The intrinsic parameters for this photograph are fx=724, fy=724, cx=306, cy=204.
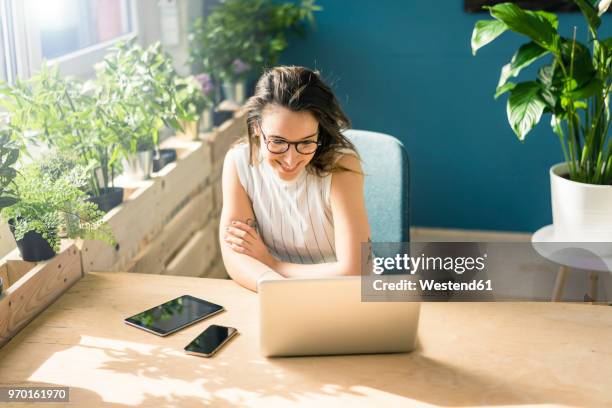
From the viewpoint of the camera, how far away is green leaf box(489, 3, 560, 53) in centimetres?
233

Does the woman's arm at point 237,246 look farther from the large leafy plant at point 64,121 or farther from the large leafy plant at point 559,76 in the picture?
the large leafy plant at point 559,76

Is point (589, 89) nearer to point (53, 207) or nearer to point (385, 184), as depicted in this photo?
point (385, 184)

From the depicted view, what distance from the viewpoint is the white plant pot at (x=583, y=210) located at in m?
2.41

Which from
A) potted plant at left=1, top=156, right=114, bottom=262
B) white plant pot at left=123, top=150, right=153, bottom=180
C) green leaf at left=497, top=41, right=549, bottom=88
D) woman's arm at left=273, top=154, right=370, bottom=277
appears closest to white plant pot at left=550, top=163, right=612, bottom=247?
green leaf at left=497, top=41, right=549, bottom=88

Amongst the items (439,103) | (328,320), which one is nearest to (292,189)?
(328,320)

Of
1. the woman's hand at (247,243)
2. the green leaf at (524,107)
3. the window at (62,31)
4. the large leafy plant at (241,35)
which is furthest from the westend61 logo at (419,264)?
the large leafy plant at (241,35)

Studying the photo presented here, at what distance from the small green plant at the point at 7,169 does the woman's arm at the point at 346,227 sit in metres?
0.67

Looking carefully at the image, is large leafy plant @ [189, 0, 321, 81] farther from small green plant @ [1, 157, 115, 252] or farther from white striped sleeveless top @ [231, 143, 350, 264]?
small green plant @ [1, 157, 115, 252]

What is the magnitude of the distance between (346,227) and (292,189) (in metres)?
0.22

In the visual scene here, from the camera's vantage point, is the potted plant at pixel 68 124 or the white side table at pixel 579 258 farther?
the white side table at pixel 579 258

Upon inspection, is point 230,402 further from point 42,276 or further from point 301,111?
point 301,111

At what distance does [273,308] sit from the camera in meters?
1.42

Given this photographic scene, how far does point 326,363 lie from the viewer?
147cm

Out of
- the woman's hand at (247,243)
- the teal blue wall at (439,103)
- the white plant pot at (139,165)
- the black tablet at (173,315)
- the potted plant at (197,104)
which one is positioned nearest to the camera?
the black tablet at (173,315)
